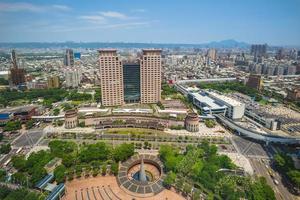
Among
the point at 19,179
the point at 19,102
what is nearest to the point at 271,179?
the point at 19,179

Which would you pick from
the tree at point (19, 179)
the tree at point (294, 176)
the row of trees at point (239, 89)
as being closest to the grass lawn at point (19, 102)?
the tree at point (19, 179)

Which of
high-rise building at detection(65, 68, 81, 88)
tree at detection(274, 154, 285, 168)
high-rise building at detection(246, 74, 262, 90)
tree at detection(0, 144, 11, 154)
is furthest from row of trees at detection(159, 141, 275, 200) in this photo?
high-rise building at detection(65, 68, 81, 88)

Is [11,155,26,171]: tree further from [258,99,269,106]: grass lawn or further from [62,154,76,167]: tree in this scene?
[258,99,269,106]: grass lawn

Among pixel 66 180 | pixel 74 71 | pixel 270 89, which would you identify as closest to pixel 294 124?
pixel 270 89

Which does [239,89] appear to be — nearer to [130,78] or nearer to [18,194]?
[130,78]

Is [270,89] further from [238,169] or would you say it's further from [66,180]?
[66,180]

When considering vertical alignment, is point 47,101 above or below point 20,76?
below
